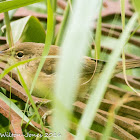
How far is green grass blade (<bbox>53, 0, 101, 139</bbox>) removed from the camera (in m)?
0.50

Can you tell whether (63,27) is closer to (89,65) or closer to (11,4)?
(89,65)

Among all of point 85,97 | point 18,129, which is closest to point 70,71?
point 18,129

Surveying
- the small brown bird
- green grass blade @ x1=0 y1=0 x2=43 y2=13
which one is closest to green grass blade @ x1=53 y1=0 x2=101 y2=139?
green grass blade @ x1=0 y1=0 x2=43 y2=13

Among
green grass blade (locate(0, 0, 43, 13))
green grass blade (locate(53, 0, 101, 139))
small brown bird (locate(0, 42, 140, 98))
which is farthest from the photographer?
small brown bird (locate(0, 42, 140, 98))

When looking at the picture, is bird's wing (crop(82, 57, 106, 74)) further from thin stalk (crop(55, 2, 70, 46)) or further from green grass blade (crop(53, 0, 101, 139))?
green grass blade (crop(53, 0, 101, 139))

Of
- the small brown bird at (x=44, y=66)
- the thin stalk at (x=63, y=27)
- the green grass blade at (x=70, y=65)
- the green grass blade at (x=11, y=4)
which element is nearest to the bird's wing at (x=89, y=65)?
the small brown bird at (x=44, y=66)

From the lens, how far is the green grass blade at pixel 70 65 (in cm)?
50

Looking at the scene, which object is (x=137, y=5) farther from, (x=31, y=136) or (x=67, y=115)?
(x=31, y=136)

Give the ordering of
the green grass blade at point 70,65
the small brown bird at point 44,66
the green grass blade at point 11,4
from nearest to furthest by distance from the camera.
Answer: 1. the green grass blade at point 70,65
2. the green grass blade at point 11,4
3. the small brown bird at point 44,66

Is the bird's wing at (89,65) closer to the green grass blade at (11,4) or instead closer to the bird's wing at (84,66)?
the bird's wing at (84,66)

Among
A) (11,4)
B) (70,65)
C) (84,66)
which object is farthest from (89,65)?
(70,65)

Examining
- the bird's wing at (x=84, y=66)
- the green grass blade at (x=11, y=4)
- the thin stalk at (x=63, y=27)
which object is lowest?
the bird's wing at (x=84, y=66)

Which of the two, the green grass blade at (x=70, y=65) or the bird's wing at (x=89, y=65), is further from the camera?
the bird's wing at (x=89, y=65)

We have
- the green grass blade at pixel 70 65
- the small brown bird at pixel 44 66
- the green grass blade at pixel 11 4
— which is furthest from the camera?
the small brown bird at pixel 44 66
